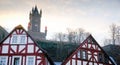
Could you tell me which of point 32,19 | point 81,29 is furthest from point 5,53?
point 32,19

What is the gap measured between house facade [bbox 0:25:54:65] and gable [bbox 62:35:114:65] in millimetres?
3314

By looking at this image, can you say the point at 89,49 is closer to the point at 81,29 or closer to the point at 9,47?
the point at 9,47

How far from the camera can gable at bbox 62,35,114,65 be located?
32.4 m

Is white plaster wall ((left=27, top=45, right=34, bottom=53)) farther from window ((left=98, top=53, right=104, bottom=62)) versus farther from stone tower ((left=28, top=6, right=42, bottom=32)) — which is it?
stone tower ((left=28, top=6, right=42, bottom=32))

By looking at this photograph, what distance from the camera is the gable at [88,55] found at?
1276 inches

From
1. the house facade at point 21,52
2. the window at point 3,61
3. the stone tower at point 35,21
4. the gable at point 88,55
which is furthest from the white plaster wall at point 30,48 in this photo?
the stone tower at point 35,21

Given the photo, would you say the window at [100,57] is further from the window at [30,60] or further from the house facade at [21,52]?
the window at [30,60]

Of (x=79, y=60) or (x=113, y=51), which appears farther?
(x=113, y=51)

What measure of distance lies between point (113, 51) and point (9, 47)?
32850 mm

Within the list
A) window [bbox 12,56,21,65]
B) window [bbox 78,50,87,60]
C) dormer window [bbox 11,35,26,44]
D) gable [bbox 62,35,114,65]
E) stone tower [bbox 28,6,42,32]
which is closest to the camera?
window [bbox 12,56,21,65]

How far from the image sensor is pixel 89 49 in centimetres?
3397

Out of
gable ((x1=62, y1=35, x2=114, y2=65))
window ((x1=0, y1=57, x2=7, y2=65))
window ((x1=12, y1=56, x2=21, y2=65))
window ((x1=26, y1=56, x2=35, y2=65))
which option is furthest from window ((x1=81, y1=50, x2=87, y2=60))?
window ((x1=0, y1=57, x2=7, y2=65))

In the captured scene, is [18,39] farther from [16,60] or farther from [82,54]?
[82,54]

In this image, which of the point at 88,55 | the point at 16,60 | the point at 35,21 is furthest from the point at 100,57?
the point at 35,21
